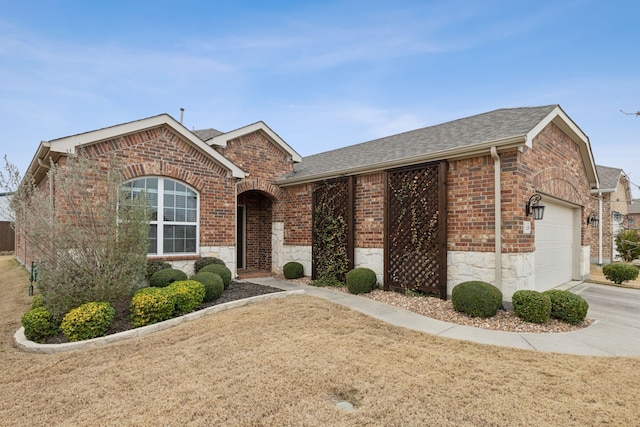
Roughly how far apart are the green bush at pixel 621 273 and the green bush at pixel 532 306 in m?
6.43

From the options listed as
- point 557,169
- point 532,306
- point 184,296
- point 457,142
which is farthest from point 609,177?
point 184,296

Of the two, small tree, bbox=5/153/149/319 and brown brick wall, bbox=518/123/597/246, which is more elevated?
brown brick wall, bbox=518/123/597/246

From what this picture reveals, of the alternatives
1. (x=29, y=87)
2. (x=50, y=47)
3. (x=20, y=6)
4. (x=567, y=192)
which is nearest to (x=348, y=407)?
(x=567, y=192)

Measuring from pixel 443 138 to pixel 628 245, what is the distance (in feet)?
39.9

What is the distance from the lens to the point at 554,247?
900 cm

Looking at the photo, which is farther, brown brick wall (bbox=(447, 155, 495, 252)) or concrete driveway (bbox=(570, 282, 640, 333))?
brown brick wall (bbox=(447, 155, 495, 252))

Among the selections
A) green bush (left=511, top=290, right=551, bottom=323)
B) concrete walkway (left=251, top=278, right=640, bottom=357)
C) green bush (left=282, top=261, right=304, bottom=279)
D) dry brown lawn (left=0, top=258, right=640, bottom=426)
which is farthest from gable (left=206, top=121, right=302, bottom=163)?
green bush (left=511, top=290, right=551, bottom=323)

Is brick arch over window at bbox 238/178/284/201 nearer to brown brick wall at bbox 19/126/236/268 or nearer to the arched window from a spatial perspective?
brown brick wall at bbox 19/126/236/268

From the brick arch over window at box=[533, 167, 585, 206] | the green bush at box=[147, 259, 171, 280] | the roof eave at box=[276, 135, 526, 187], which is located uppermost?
the roof eave at box=[276, 135, 526, 187]

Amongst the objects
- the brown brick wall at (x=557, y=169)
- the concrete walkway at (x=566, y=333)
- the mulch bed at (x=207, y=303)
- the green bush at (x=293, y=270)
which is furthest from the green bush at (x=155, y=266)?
the brown brick wall at (x=557, y=169)

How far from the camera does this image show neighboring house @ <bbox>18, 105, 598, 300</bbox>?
22.0ft

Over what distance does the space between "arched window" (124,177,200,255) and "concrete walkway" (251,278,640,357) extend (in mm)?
3711

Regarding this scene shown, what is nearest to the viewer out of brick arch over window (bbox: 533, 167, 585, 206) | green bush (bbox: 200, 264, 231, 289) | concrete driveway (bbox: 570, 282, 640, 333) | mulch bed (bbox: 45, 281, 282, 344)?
mulch bed (bbox: 45, 281, 282, 344)

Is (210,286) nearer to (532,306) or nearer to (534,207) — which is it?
(532,306)
